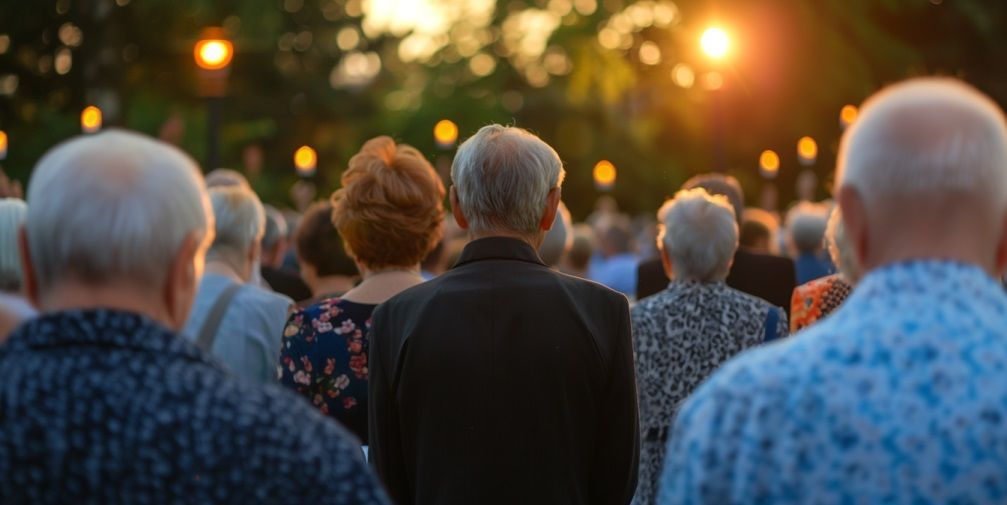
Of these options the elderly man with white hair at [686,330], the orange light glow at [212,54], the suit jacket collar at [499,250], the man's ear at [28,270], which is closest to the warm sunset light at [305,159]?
the orange light glow at [212,54]

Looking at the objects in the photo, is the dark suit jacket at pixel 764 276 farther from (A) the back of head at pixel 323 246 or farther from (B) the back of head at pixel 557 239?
(A) the back of head at pixel 323 246

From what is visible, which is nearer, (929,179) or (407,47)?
(929,179)

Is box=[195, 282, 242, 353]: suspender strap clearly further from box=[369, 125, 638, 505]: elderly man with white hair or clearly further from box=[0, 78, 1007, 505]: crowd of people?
box=[0, 78, 1007, 505]: crowd of people

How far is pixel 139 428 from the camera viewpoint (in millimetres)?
2672

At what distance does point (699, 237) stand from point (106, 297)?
388 cm

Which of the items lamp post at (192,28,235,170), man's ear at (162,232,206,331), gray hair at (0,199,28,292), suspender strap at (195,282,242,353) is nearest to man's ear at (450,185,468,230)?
gray hair at (0,199,28,292)

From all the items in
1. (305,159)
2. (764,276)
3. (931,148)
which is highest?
(931,148)

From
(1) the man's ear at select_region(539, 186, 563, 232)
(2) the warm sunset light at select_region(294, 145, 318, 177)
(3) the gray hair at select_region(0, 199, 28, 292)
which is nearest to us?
(3) the gray hair at select_region(0, 199, 28, 292)

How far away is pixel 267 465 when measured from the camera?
8.89 ft

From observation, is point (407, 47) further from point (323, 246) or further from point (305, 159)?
point (323, 246)

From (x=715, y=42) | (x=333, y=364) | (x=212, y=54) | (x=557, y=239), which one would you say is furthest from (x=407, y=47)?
(x=333, y=364)

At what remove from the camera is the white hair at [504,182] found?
15.3ft

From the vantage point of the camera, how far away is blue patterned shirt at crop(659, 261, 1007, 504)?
102 inches

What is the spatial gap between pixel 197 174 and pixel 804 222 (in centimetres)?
767
